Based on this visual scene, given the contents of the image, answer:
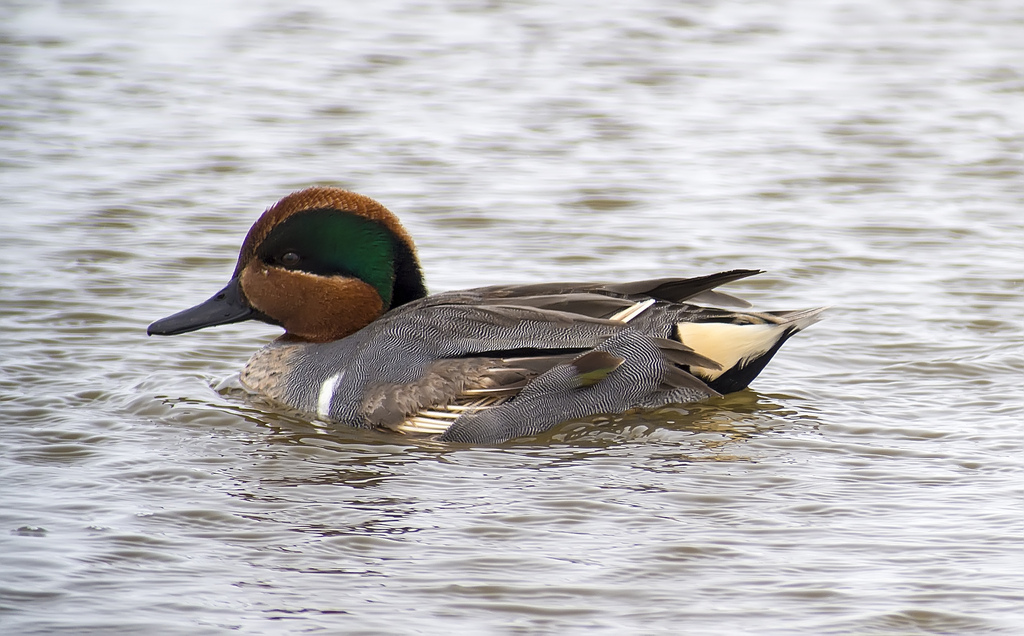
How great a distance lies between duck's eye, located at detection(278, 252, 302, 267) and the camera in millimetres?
6852

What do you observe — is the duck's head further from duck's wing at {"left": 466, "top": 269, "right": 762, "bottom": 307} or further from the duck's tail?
the duck's tail

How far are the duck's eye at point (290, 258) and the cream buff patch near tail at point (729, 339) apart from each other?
1.78 m

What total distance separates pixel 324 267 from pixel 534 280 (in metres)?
1.90

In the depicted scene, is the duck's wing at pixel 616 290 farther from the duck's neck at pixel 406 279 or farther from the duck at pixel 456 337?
the duck's neck at pixel 406 279

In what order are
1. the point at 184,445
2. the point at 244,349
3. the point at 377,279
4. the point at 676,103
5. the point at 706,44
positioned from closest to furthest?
the point at 184,445 < the point at 377,279 < the point at 244,349 < the point at 676,103 < the point at 706,44

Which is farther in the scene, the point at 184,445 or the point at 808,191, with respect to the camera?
A: the point at 808,191

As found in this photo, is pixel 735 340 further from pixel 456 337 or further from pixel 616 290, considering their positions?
pixel 456 337

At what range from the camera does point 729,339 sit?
637 centimetres

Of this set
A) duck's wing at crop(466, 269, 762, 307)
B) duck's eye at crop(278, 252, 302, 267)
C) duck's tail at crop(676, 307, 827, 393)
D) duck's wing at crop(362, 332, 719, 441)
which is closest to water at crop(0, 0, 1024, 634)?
duck's wing at crop(362, 332, 719, 441)

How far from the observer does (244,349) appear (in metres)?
7.70

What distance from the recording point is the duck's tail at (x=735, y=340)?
6355 millimetres

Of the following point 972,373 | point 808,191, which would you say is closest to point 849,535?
point 972,373

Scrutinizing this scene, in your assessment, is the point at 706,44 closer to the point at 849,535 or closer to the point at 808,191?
the point at 808,191

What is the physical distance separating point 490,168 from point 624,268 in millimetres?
2341
